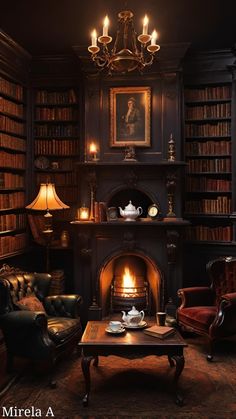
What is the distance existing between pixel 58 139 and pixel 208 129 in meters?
2.11

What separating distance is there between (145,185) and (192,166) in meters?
0.84

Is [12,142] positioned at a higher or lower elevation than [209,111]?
lower

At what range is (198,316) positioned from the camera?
4.34 m

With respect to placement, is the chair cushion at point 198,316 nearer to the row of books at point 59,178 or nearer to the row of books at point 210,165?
the row of books at point 210,165

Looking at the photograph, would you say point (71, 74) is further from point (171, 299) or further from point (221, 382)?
point (221, 382)

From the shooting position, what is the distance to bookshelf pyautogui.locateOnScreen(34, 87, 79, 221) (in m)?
5.70

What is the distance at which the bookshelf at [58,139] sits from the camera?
18.7ft

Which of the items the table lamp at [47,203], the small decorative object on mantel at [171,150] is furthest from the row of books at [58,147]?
the small decorative object on mantel at [171,150]

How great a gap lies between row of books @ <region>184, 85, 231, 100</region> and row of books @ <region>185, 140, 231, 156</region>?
0.61 meters

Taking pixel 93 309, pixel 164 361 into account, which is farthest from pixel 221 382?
pixel 93 309

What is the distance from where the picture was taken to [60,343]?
3830 millimetres

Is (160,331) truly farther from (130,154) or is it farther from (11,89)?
(11,89)

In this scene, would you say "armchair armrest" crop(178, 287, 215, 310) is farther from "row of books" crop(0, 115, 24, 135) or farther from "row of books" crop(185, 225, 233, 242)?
"row of books" crop(0, 115, 24, 135)

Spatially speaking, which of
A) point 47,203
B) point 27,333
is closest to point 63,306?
point 27,333
